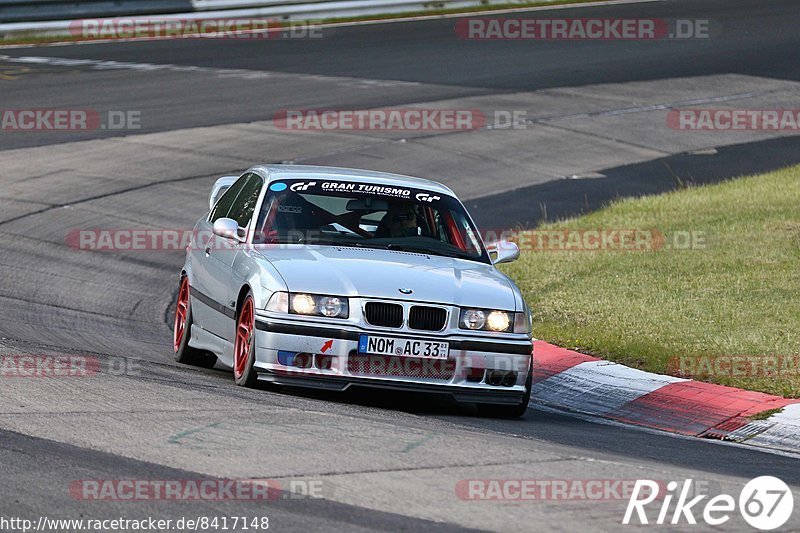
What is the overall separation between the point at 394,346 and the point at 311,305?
0.57m

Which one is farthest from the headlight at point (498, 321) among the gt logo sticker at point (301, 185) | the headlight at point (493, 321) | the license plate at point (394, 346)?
the gt logo sticker at point (301, 185)

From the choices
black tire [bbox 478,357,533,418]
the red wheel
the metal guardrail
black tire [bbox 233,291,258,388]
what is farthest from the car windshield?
the metal guardrail

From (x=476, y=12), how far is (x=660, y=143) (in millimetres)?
11669

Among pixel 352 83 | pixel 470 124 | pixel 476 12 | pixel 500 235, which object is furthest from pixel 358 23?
pixel 500 235

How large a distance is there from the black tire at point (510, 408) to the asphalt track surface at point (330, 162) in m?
0.12

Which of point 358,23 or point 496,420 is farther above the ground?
point 358,23

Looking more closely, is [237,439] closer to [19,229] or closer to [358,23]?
[19,229]

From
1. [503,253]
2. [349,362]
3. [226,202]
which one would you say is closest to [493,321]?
[349,362]

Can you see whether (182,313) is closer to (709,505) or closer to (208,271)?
(208,271)

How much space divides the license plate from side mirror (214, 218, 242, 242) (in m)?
1.61

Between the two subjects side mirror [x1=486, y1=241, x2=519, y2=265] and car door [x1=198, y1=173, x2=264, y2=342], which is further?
side mirror [x1=486, y1=241, x2=519, y2=265]

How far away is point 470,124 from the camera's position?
2280 cm

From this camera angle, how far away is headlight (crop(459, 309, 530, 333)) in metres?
8.56

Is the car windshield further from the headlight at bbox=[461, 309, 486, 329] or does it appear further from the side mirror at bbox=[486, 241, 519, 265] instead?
the headlight at bbox=[461, 309, 486, 329]
